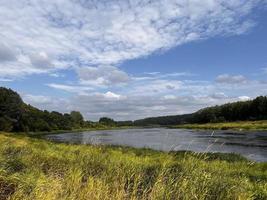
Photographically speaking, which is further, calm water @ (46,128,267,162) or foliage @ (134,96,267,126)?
foliage @ (134,96,267,126)

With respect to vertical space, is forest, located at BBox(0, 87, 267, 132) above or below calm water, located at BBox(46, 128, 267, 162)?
above

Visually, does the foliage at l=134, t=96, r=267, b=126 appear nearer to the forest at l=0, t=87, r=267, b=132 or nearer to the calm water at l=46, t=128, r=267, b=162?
the forest at l=0, t=87, r=267, b=132

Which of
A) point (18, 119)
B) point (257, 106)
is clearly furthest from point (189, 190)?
point (257, 106)

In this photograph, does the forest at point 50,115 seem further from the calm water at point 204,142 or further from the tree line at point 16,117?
the calm water at point 204,142

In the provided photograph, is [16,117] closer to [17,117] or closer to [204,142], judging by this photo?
[17,117]

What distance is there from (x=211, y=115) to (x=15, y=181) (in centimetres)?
16289

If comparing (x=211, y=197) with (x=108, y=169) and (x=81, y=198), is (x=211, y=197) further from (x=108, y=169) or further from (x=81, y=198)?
(x=108, y=169)

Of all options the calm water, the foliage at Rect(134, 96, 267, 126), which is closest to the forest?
the foliage at Rect(134, 96, 267, 126)

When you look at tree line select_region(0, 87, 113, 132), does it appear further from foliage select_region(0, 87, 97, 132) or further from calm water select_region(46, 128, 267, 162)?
calm water select_region(46, 128, 267, 162)

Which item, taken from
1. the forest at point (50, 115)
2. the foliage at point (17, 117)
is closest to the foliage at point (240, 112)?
the forest at point (50, 115)

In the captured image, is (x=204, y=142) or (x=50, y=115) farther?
(x=50, y=115)

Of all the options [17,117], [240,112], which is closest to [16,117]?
[17,117]

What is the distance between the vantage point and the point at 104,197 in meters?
7.18

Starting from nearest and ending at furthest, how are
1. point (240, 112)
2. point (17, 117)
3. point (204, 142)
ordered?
1. point (204, 142)
2. point (17, 117)
3. point (240, 112)
